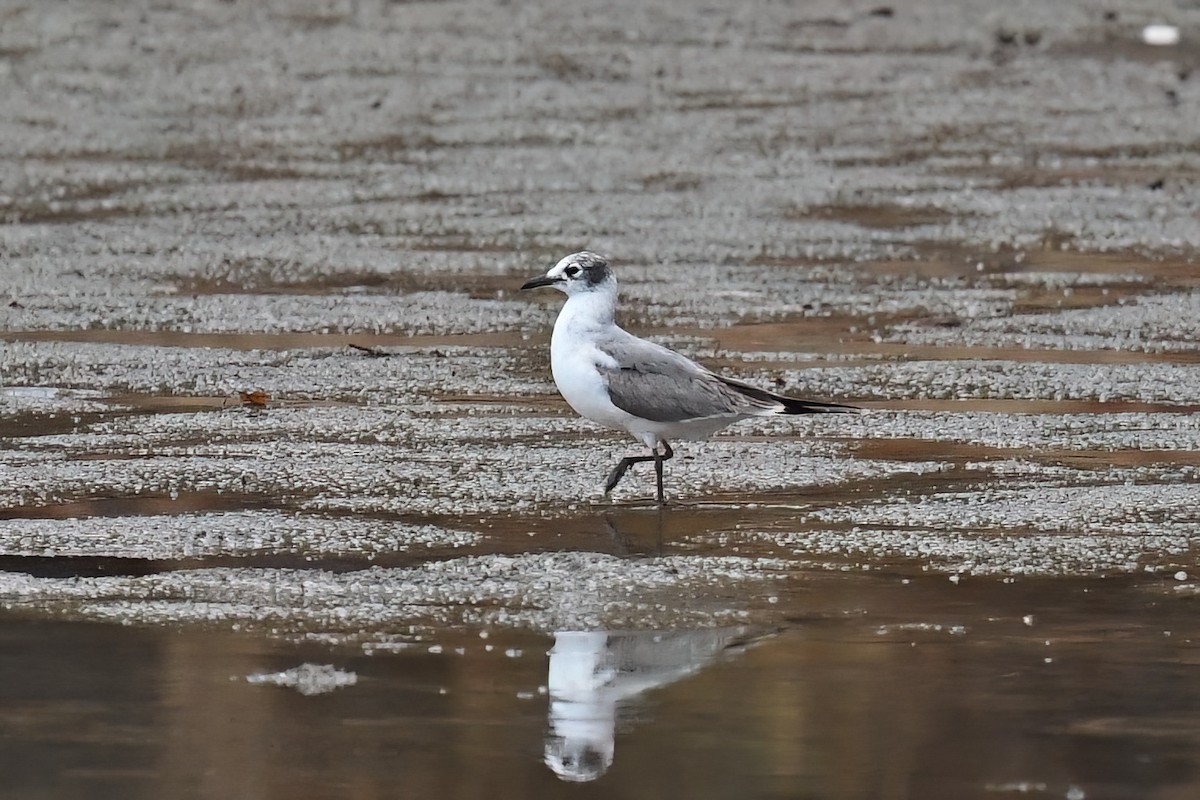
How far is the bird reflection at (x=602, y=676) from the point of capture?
5.21 meters

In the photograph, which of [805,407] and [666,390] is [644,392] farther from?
[805,407]

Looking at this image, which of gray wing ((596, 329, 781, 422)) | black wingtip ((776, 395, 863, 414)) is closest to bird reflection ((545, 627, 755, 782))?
gray wing ((596, 329, 781, 422))

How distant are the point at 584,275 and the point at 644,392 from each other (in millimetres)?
611

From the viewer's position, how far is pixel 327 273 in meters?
12.0

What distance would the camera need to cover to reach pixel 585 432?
879 cm

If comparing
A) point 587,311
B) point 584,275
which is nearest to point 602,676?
point 587,311

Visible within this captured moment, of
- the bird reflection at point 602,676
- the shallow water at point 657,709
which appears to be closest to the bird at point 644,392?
the shallow water at point 657,709

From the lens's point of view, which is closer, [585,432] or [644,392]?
[644,392]

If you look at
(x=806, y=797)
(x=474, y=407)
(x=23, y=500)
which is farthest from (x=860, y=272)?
(x=806, y=797)

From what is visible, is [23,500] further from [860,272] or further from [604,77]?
[604,77]

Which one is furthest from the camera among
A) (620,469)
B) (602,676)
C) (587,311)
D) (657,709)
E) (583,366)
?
(587,311)

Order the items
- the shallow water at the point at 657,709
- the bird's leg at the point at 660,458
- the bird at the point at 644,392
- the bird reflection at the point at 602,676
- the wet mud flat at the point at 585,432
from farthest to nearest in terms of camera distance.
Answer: the bird at the point at 644,392 < the bird's leg at the point at 660,458 < the wet mud flat at the point at 585,432 < the bird reflection at the point at 602,676 < the shallow water at the point at 657,709

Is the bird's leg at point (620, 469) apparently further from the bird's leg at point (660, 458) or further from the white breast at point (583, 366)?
the white breast at point (583, 366)

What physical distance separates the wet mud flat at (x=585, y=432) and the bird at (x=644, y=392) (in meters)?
0.22
